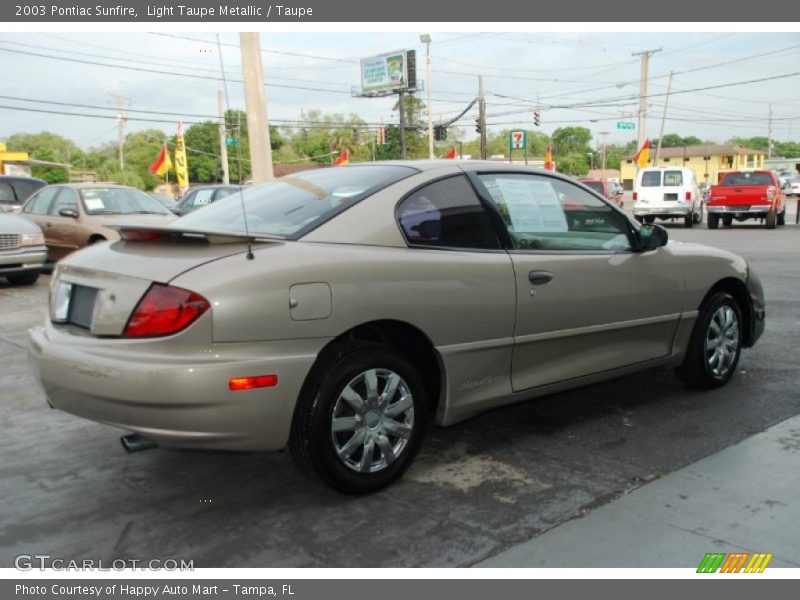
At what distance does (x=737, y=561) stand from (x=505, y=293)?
1.60m

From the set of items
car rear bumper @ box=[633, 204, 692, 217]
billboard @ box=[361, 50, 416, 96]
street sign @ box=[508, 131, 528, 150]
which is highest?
billboard @ box=[361, 50, 416, 96]

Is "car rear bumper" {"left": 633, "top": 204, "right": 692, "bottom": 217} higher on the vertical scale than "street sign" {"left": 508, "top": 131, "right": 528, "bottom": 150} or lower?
lower

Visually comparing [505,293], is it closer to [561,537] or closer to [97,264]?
[561,537]

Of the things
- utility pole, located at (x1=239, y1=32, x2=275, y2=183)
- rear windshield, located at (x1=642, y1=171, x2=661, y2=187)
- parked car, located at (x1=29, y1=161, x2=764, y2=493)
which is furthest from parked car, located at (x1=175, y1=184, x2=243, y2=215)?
rear windshield, located at (x1=642, y1=171, x2=661, y2=187)

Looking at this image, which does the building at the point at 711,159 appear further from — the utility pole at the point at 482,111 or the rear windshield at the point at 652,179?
the rear windshield at the point at 652,179

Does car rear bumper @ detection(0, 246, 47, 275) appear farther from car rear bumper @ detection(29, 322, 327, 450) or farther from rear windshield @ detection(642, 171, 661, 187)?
rear windshield @ detection(642, 171, 661, 187)

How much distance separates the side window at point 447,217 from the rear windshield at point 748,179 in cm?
2080

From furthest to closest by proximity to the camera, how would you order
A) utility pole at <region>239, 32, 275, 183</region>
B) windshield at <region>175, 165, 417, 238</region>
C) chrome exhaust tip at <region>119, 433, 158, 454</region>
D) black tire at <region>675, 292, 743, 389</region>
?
utility pole at <region>239, 32, 275, 183</region>, black tire at <region>675, 292, 743, 389</region>, windshield at <region>175, 165, 417, 238</region>, chrome exhaust tip at <region>119, 433, 158, 454</region>

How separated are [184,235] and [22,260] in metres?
8.38

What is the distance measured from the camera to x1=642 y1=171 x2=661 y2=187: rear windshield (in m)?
24.4

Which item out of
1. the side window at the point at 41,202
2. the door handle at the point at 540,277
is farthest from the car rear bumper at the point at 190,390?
the side window at the point at 41,202

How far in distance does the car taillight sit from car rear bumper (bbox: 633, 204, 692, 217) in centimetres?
2348
